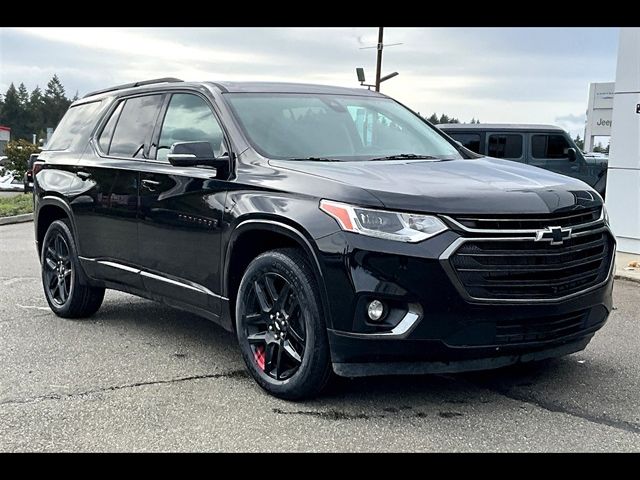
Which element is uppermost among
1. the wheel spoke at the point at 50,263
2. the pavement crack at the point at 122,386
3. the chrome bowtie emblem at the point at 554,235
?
the chrome bowtie emblem at the point at 554,235

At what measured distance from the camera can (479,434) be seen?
3.84m

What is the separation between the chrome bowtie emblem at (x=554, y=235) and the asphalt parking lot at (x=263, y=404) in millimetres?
932

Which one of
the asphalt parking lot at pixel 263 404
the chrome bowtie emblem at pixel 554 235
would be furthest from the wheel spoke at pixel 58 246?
the chrome bowtie emblem at pixel 554 235

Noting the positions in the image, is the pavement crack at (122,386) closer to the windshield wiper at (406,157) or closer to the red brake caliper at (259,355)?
the red brake caliper at (259,355)

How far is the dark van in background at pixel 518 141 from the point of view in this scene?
1430 cm

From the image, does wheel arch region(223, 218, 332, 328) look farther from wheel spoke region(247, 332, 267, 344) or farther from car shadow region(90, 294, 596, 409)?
car shadow region(90, 294, 596, 409)

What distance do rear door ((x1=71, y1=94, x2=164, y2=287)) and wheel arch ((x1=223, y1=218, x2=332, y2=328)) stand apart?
1.13 m

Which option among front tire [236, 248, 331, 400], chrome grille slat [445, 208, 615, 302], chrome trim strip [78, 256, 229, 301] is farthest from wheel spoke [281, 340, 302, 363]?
chrome grille slat [445, 208, 615, 302]

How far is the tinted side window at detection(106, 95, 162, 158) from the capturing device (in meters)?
5.71

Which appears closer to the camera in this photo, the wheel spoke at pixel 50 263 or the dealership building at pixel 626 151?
the wheel spoke at pixel 50 263

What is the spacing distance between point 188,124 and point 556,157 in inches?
431

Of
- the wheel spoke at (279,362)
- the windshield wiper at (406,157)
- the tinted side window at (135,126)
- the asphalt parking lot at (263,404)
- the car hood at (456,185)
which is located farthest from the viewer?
the tinted side window at (135,126)

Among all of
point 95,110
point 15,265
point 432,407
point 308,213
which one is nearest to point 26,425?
point 308,213

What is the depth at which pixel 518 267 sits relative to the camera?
Answer: 391cm
